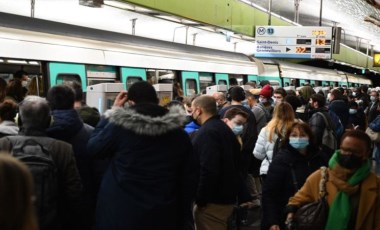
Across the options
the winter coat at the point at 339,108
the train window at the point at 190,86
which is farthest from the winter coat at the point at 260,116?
the train window at the point at 190,86

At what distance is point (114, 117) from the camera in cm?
298

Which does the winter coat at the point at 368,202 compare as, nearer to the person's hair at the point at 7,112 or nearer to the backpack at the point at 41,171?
the backpack at the point at 41,171

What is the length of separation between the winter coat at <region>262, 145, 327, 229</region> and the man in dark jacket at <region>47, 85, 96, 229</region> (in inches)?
46.2

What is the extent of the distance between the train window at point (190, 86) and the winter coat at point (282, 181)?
6.11 m

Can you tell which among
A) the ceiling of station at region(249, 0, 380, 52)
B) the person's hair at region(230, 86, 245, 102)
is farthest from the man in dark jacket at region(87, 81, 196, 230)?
the ceiling of station at region(249, 0, 380, 52)

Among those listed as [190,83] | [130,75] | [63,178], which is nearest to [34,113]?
[63,178]

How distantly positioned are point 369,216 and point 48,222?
1740 mm

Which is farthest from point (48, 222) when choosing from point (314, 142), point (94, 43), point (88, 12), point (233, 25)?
point (233, 25)

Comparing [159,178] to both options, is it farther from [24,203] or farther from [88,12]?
[88,12]

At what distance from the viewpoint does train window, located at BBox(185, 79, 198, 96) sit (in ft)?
31.7

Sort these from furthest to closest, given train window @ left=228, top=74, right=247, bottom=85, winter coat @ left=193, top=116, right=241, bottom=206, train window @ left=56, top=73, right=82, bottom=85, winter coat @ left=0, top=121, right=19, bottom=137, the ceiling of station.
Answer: the ceiling of station
train window @ left=228, top=74, right=247, bottom=85
train window @ left=56, top=73, right=82, bottom=85
winter coat @ left=193, top=116, right=241, bottom=206
winter coat @ left=0, top=121, right=19, bottom=137

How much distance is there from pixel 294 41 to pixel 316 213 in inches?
406

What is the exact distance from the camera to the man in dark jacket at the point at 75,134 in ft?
10.8

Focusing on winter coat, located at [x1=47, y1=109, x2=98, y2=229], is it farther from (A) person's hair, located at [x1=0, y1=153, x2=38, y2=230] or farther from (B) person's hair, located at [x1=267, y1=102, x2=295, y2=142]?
(A) person's hair, located at [x1=0, y1=153, x2=38, y2=230]
